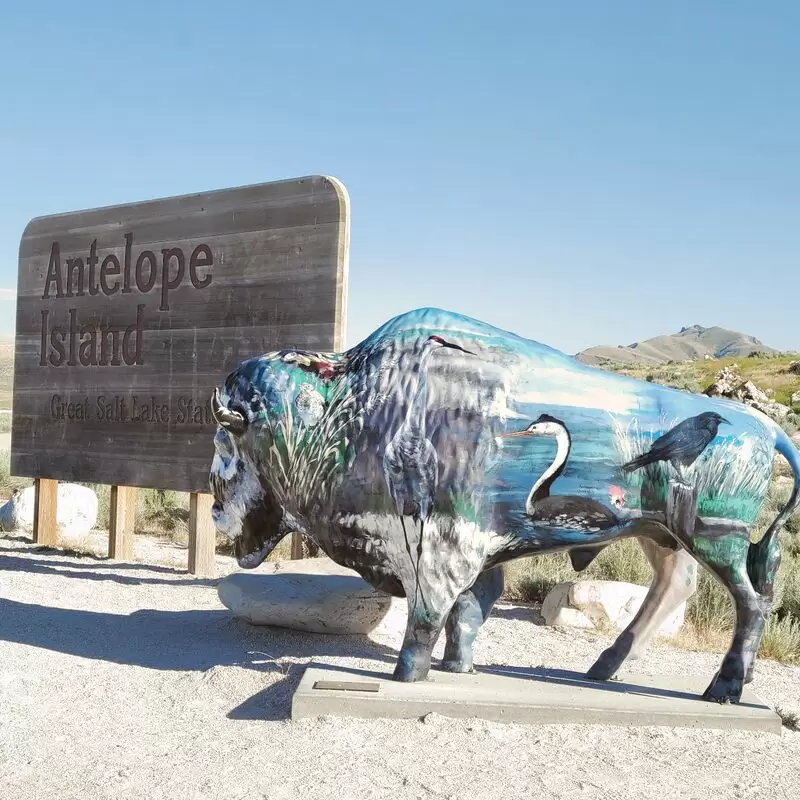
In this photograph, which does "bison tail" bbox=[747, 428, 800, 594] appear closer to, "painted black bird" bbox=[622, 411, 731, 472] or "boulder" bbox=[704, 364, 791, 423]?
"painted black bird" bbox=[622, 411, 731, 472]

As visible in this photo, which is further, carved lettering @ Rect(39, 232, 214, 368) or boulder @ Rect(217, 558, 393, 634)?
carved lettering @ Rect(39, 232, 214, 368)

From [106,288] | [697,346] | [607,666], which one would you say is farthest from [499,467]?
[697,346]

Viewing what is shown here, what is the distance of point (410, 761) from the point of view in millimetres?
3070

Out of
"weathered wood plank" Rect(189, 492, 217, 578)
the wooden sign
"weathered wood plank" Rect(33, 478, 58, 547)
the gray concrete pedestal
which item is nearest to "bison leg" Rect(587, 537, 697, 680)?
the gray concrete pedestal

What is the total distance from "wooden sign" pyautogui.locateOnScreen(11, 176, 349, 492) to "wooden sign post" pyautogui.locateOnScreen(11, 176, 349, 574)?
0.01m

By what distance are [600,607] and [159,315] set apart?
157 inches

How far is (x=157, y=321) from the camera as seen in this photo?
6895mm

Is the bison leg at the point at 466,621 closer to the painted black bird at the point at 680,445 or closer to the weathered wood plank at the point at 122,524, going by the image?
the painted black bird at the point at 680,445

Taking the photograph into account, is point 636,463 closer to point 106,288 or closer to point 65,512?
point 106,288

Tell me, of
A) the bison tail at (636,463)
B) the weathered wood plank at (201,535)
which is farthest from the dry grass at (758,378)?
the bison tail at (636,463)

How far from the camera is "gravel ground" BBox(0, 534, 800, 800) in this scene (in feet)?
9.62

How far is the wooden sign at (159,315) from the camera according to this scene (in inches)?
241

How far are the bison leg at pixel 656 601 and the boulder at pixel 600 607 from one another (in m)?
1.46

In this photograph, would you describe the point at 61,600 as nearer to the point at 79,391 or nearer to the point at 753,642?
the point at 79,391
